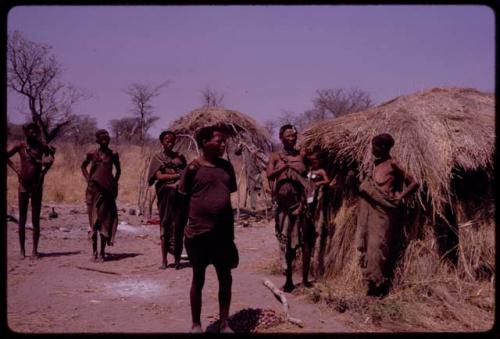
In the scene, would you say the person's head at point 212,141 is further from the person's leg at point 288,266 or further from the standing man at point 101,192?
the standing man at point 101,192

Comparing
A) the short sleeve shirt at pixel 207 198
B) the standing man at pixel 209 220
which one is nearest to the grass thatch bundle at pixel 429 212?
the standing man at pixel 209 220

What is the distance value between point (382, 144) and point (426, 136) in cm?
93

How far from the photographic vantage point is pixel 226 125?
12.4 meters

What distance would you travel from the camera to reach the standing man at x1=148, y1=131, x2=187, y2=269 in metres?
7.12

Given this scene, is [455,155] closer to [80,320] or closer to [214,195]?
[214,195]

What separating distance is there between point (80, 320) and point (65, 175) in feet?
58.5

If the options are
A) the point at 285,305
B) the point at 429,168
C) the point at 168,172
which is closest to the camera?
the point at 285,305

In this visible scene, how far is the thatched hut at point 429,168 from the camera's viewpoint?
5648mm

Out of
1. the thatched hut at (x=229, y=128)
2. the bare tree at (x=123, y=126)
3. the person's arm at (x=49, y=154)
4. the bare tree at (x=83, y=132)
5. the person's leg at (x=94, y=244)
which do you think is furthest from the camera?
the bare tree at (x=123, y=126)

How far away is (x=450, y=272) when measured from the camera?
576cm

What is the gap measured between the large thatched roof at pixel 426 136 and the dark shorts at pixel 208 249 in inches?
91.9

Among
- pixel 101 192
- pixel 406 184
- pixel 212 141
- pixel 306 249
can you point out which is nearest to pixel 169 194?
pixel 101 192

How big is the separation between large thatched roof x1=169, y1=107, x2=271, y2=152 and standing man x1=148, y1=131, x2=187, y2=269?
14.8 ft

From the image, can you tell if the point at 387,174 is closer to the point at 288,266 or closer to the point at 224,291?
the point at 288,266
